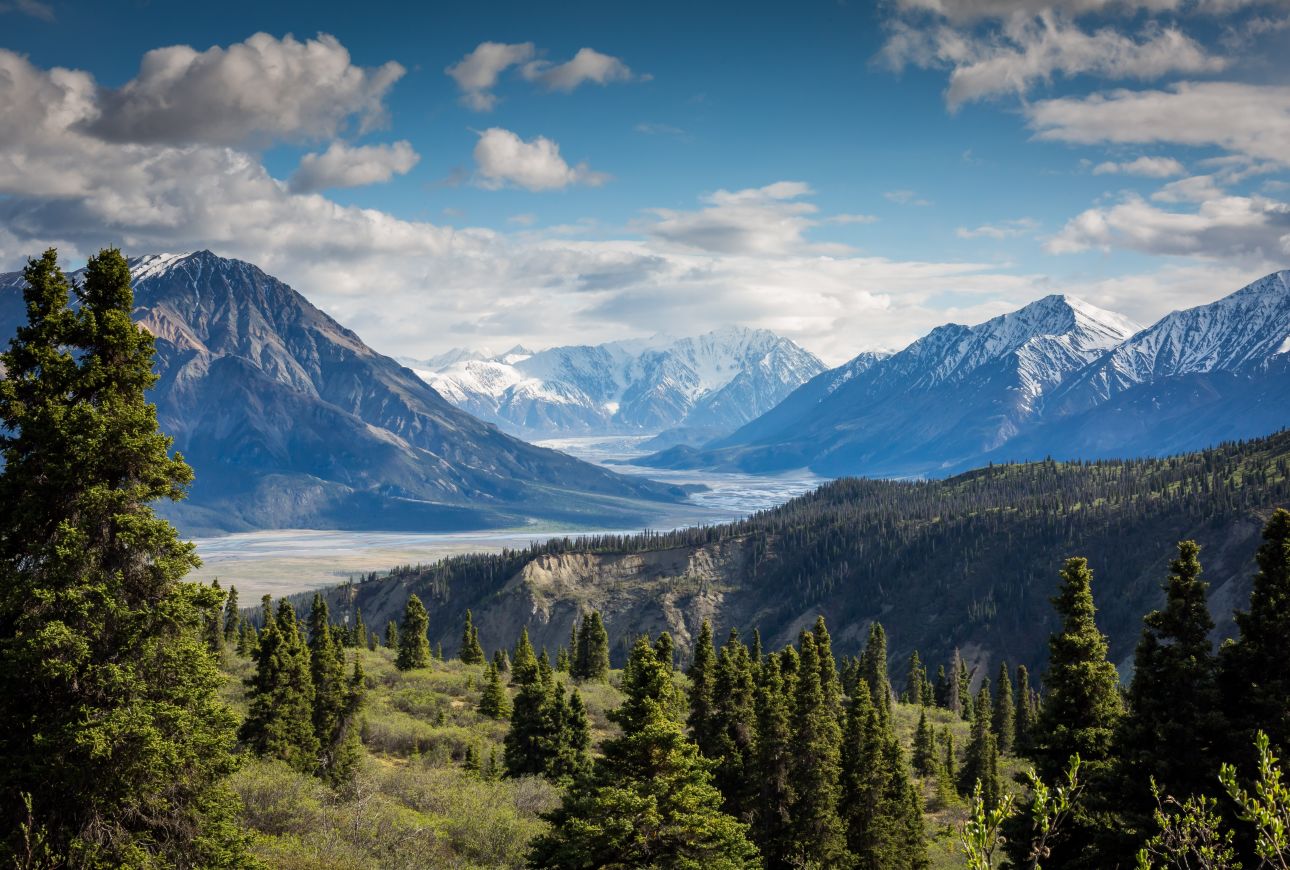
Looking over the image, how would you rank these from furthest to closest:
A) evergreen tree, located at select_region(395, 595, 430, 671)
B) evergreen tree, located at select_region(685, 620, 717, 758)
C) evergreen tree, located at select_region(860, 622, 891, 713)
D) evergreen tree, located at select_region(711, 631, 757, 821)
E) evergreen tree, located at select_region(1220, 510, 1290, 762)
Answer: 1. evergreen tree, located at select_region(860, 622, 891, 713)
2. evergreen tree, located at select_region(395, 595, 430, 671)
3. evergreen tree, located at select_region(685, 620, 717, 758)
4. evergreen tree, located at select_region(711, 631, 757, 821)
5. evergreen tree, located at select_region(1220, 510, 1290, 762)

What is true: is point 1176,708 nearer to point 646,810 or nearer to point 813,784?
point 646,810

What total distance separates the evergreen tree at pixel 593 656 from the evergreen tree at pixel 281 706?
6155 cm

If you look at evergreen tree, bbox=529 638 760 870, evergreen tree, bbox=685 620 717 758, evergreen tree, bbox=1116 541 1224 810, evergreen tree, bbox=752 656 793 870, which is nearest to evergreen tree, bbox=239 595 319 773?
evergreen tree, bbox=685 620 717 758

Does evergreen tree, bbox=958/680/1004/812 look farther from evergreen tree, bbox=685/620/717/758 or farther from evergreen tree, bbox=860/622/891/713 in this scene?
evergreen tree, bbox=685/620/717/758

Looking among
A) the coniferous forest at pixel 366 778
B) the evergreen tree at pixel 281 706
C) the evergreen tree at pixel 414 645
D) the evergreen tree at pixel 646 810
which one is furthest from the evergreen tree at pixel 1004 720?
the evergreen tree at pixel 646 810

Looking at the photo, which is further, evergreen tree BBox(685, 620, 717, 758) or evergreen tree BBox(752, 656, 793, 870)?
evergreen tree BBox(685, 620, 717, 758)

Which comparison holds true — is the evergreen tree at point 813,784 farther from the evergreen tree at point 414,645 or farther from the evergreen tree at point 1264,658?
the evergreen tree at point 414,645

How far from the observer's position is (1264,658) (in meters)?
26.1

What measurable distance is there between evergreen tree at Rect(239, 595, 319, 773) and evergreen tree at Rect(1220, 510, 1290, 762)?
158ft

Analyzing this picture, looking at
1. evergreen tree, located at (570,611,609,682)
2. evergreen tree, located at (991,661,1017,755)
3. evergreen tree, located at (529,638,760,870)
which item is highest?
evergreen tree, located at (529,638,760,870)

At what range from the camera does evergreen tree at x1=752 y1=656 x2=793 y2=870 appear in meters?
48.1

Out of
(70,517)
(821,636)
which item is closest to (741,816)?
(821,636)

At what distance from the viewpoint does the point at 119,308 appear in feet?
74.2

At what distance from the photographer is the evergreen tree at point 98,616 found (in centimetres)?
2009
